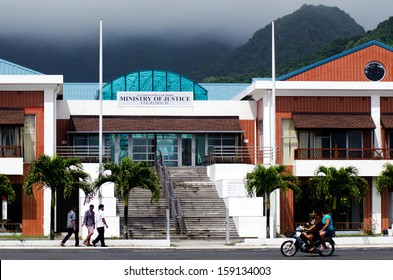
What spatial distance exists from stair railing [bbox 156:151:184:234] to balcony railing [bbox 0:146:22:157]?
7285 millimetres

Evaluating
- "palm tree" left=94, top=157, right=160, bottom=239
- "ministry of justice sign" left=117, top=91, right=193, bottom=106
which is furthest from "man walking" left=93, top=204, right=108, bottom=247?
"ministry of justice sign" left=117, top=91, right=193, bottom=106

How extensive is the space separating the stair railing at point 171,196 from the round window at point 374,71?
11696mm

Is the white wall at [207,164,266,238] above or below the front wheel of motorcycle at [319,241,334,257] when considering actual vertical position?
above

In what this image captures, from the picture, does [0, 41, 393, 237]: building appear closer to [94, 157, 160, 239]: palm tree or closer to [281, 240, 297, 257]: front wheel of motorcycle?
[94, 157, 160, 239]: palm tree

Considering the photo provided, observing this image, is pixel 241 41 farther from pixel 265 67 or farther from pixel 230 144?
pixel 230 144

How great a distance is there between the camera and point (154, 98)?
4834 centimetres

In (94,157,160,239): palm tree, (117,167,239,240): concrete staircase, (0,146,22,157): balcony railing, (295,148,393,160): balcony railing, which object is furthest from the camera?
(295,148,393,160): balcony railing

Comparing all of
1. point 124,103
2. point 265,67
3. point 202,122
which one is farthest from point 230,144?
point 265,67

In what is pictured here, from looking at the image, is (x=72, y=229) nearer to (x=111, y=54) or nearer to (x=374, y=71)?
(x=374, y=71)

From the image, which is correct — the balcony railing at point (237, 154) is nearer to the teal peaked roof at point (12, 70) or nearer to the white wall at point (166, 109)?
the white wall at point (166, 109)

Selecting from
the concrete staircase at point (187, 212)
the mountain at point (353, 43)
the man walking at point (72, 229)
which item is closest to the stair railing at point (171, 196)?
the concrete staircase at point (187, 212)

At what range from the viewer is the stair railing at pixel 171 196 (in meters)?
39.0

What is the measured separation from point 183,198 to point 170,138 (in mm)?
7607

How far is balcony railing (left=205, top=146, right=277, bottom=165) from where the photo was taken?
45.7 metres
